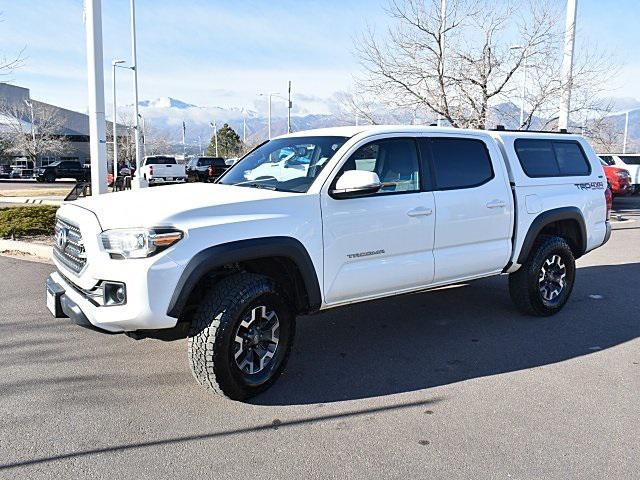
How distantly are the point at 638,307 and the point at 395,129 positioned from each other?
12.5 feet

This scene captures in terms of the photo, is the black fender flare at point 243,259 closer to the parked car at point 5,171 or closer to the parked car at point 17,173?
the parked car at point 17,173

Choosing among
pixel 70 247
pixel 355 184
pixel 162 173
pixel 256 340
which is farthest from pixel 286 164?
pixel 162 173

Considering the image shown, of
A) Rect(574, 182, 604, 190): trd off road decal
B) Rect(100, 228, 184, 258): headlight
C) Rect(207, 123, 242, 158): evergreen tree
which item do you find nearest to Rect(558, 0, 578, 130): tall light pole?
Rect(574, 182, 604, 190): trd off road decal

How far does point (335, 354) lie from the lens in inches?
187

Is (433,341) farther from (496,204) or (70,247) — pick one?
(70,247)

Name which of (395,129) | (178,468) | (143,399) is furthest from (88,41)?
(178,468)

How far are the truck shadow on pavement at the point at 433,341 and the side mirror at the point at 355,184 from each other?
1.40 m

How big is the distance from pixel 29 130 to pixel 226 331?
5365cm

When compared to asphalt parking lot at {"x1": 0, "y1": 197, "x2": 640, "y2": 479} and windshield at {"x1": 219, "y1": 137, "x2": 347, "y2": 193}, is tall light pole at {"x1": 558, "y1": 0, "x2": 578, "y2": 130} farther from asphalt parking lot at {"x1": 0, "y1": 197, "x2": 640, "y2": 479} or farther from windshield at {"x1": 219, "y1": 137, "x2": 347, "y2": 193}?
windshield at {"x1": 219, "y1": 137, "x2": 347, "y2": 193}

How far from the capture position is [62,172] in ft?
125

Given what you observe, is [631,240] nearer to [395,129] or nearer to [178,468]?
[395,129]

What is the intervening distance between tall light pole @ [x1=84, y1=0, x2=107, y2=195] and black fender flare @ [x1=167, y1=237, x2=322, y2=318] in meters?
7.44

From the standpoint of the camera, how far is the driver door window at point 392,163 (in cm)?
446

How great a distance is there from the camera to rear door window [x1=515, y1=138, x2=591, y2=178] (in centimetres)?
573
